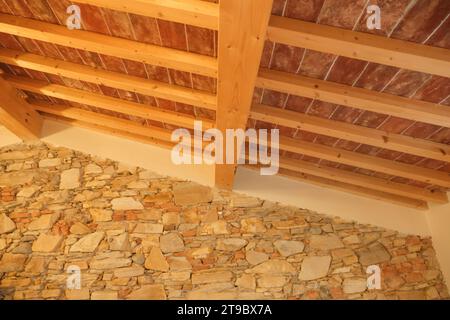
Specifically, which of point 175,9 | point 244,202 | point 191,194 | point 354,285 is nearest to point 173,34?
point 175,9

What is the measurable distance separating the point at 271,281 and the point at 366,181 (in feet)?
4.45

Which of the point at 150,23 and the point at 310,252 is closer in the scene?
the point at 150,23

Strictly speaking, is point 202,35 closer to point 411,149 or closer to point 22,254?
point 411,149

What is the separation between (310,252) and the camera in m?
3.34

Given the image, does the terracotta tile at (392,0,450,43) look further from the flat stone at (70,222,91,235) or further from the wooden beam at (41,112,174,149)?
the flat stone at (70,222,91,235)

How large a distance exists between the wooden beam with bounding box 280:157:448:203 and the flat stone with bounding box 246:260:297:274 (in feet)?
3.13

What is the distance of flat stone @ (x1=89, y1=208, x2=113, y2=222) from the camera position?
3414 mm

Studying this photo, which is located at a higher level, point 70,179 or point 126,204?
point 70,179

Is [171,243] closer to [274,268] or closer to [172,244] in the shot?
[172,244]

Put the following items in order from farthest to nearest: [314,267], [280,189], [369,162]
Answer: [280,189] < [314,267] < [369,162]

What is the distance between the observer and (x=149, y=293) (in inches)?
122

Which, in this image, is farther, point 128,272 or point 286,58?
point 128,272
